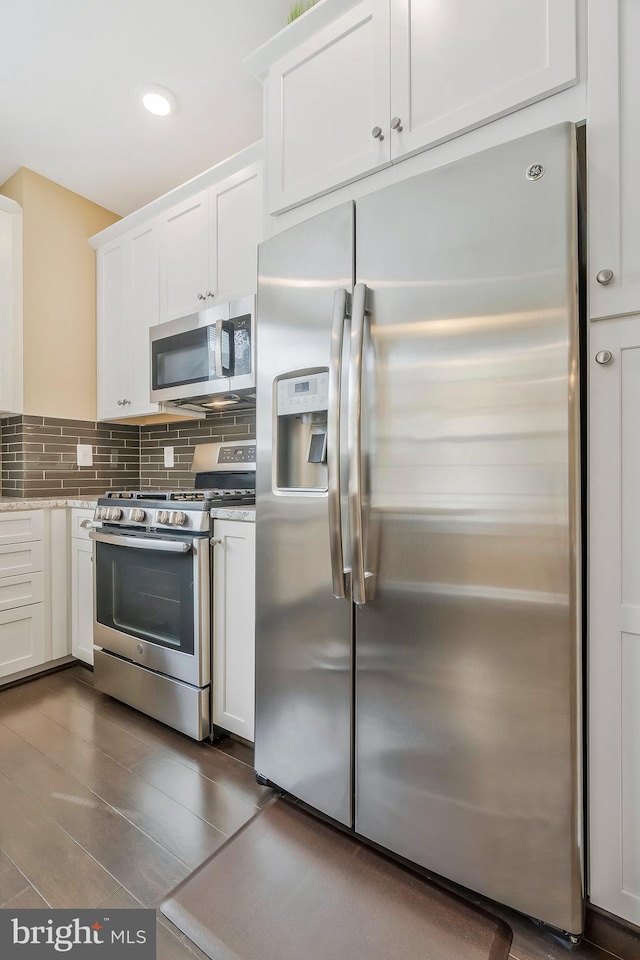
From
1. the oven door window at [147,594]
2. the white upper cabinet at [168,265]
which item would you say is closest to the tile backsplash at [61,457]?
the white upper cabinet at [168,265]

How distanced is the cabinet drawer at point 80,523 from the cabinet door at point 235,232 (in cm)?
129

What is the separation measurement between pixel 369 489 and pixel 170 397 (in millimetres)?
1593

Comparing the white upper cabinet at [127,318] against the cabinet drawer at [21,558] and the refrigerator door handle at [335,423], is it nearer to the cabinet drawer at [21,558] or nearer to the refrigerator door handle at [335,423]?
the cabinet drawer at [21,558]

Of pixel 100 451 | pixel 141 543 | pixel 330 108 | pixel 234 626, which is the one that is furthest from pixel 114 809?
pixel 330 108

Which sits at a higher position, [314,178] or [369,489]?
[314,178]

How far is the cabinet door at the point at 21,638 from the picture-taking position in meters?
2.40

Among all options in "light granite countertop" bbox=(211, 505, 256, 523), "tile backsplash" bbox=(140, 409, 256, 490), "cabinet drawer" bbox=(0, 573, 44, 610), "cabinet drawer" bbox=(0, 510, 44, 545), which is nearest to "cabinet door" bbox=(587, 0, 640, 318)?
"light granite countertop" bbox=(211, 505, 256, 523)

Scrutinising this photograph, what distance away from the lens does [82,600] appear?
2.57 meters

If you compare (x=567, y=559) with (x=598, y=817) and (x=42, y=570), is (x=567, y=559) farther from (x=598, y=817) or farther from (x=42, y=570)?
(x=42, y=570)

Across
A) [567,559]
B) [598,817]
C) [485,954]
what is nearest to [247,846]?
[485,954]

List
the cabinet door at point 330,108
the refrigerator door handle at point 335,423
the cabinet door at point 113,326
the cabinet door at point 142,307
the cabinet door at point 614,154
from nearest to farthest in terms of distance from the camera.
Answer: the cabinet door at point 614,154, the refrigerator door handle at point 335,423, the cabinet door at point 330,108, the cabinet door at point 142,307, the cabinet door at point 113,326

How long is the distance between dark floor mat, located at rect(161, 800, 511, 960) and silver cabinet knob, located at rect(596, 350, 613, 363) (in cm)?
132

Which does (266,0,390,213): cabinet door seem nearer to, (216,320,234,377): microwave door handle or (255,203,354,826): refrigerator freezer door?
(255,203,354,826): refrigerator freezer door

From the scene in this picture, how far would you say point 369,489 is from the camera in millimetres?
1311
